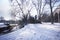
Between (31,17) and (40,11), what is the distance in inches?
144

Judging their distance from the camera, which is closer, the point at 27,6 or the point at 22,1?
the point at 22,1

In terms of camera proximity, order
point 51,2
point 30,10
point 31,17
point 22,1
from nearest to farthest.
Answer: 1. point 51,2
2. point 22,1
3. point 30,10
4. point 31,17

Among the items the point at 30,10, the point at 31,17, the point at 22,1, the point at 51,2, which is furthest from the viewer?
the point at 31,17

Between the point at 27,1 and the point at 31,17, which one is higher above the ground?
the point at 27,1

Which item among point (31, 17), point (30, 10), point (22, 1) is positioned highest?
point (22, 1)

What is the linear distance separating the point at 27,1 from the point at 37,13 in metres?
5.04

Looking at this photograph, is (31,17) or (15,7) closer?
(15,7)

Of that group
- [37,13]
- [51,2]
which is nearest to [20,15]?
[37,13]

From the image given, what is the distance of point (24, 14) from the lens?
92.5ft

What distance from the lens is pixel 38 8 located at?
2961cm

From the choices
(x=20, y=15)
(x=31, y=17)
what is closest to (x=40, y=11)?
(x=31, y=17)

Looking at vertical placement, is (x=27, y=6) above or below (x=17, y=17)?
above

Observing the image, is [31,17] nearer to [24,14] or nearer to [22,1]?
[24,14]

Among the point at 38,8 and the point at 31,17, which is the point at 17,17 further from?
the point at 38,8
